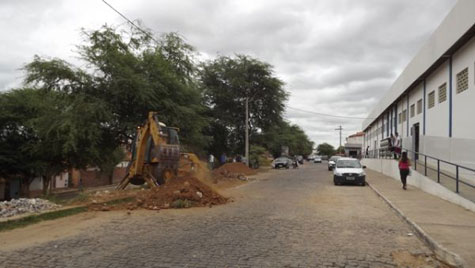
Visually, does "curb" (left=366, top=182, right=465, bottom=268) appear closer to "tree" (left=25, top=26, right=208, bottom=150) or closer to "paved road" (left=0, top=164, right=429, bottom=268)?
"paved road" (left=0, top=164, right=429, bottom=268)

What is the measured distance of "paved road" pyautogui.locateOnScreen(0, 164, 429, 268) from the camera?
7.03m

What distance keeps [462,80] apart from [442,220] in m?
11.0

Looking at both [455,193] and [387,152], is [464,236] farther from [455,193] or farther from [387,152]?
[387,152]

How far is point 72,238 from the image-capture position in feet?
29.8

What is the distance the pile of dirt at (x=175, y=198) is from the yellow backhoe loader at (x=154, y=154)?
87 centimetres

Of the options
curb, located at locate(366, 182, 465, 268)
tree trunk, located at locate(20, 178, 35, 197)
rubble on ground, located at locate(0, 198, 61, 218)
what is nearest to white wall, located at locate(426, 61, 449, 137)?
curb, located at locate(366, 182, 465, 268)

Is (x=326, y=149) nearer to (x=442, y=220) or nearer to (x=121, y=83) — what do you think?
(x=121, y=83)

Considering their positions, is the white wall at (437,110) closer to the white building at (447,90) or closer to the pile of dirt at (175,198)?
the white building at (447,90)

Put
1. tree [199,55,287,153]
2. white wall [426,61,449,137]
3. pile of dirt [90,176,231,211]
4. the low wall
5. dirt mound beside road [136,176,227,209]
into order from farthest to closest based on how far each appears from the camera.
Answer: tree [199,55,287,153] < white wall [426,61,449,137] < dirt mound beside road [136,176,227,209] < pile of dirt [90,176,231,211] < the low wall

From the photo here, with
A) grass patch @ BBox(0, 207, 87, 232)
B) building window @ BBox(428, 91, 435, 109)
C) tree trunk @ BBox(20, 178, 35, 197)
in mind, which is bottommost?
tree trunk @ BBox(20, 178, 35, 197)

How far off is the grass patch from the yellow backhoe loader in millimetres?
3593

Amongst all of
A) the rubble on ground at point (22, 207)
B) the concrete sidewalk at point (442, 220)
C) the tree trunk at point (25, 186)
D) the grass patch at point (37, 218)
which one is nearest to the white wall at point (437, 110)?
the concrete sidewalk at point (442, 220)

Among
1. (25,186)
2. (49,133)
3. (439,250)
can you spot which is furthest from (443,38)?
(25,186)

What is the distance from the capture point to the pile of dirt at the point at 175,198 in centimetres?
1426
